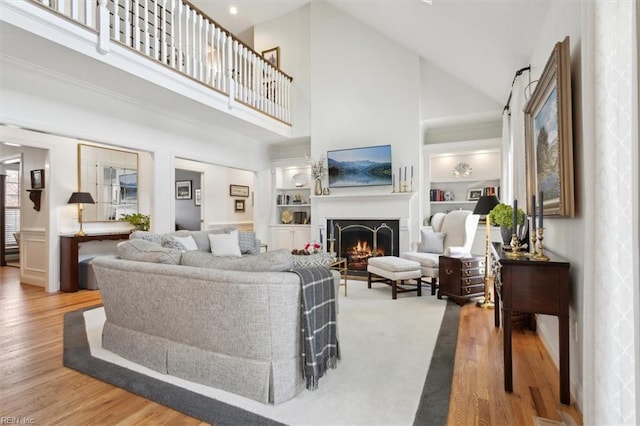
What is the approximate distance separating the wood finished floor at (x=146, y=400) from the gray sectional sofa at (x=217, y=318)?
302 millimetres

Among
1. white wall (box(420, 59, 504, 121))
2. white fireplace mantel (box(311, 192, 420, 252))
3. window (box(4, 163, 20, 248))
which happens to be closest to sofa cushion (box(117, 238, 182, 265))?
white fireplace mantel (box(311, 192, 420, 252))

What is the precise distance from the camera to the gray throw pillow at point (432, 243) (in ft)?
16.0

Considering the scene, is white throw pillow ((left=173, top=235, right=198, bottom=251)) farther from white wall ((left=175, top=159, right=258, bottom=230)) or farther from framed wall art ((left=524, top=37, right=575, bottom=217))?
framed wall art ((left=524, top=37, right=575, bottom=217))

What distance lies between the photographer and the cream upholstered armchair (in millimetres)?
4340

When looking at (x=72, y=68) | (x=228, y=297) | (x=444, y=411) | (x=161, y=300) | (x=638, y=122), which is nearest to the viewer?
(x=638, y=122)

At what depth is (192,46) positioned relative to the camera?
4.64 meters

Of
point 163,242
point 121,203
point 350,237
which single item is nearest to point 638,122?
point 163,242

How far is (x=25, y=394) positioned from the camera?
79.9 inches

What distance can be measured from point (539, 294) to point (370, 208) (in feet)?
13.5

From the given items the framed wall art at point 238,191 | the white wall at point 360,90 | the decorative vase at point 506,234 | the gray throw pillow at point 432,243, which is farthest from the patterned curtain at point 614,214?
the framed wall art at point 238,191

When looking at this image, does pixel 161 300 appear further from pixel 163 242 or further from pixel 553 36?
pixel 553 36

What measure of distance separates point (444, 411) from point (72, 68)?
15.0 feet

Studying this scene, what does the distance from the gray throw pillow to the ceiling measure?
224 centimetres

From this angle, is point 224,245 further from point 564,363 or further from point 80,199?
point 564,363
